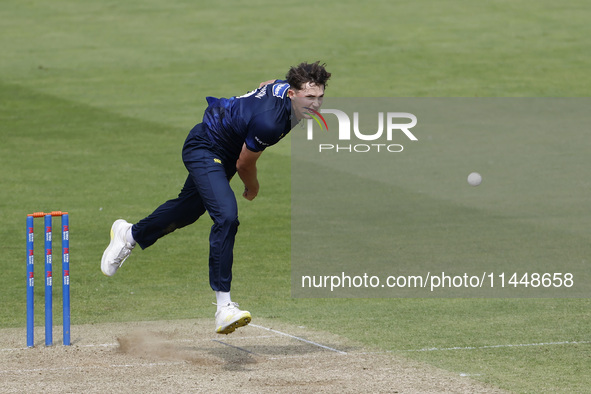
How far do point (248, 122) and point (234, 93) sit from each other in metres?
16.0

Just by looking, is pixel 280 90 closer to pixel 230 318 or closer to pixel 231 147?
pixel 231 147

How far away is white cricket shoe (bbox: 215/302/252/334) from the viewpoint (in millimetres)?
7633

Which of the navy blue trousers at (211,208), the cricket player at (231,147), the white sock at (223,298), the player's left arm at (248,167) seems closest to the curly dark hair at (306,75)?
the cricket player at (231,147)

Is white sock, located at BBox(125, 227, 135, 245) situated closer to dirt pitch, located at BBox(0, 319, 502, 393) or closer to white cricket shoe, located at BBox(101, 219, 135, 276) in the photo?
white cricket shoe, located at BBox(101, 219, 135, 276)

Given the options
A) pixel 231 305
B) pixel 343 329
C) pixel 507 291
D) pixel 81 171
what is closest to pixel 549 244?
pixel 507 291

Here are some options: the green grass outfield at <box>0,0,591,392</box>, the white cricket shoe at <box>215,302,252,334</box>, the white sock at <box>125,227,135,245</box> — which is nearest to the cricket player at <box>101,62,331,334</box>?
the white cricket shoe at <box>215,302,252,334</box>

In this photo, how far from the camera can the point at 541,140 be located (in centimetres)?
2138

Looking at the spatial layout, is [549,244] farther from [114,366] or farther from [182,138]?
[182,138]

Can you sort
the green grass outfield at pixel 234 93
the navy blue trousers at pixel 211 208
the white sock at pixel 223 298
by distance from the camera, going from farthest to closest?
the green grass outfield at pixel 234 93 → the navy blue trousers at pixel 211 208 → the white sock at pixel 223 298

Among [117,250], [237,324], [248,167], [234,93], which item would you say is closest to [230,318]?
[237,324]

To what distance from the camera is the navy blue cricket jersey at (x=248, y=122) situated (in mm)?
8016

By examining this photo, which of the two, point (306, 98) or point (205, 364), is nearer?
point (306, 98)

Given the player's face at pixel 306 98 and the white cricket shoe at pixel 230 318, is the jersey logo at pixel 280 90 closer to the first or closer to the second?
the player's face at pixel 306 98

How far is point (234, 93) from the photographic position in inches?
947
